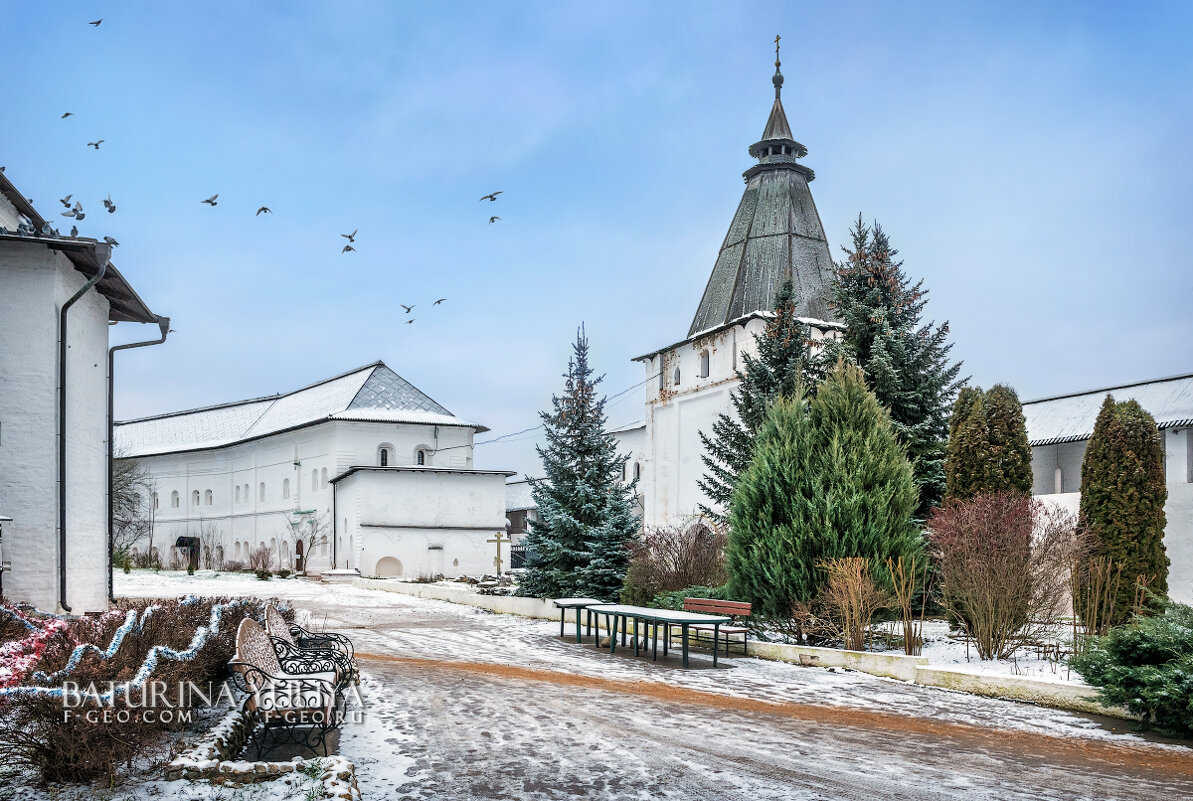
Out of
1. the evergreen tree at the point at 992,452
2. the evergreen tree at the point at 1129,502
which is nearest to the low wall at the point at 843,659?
the evergreen tree at the point at 1129,502

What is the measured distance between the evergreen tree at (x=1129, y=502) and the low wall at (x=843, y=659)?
4.52 meters

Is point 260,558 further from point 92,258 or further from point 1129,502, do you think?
point 1129,502

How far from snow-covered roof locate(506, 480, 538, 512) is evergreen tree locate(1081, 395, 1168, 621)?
4877 centimetres

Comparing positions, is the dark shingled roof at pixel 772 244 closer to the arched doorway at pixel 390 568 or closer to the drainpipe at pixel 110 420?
the arched doorway at pixel 390 568

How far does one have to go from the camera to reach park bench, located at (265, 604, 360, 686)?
807 centimetres

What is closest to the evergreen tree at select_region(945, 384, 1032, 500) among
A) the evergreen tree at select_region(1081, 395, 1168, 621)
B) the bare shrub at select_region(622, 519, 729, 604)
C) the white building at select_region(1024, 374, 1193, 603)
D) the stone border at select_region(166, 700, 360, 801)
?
the evergreen tree at select_region(1081, 395, 1168, 621)

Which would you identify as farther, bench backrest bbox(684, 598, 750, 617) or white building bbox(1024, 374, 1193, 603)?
white building bbox(1024, 374, 1193, 603)

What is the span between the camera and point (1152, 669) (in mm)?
8539

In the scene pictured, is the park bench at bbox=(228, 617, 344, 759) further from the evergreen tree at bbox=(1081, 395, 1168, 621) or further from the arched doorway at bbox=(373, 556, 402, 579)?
the arched doorway at bbox=(373, 556, 402, 579)

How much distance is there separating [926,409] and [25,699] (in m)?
18.3

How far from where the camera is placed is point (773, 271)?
1394 inches

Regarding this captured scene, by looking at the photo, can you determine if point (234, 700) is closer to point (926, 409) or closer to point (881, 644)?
point (881, 644)

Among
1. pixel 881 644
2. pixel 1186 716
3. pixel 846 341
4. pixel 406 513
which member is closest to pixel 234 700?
pixel 1186 716

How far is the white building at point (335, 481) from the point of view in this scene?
3962 cm
